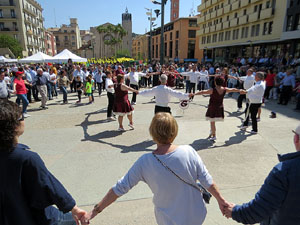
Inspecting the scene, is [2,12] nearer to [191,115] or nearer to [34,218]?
[191,115]

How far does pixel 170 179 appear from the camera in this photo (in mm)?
1769

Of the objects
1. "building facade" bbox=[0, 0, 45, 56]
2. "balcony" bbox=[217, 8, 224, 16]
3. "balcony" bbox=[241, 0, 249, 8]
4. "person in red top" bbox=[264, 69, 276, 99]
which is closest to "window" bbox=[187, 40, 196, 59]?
"balcony" bbox=[217, 8, 224, 16]

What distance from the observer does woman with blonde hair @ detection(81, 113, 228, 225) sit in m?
1.78

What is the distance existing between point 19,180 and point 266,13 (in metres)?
32.1

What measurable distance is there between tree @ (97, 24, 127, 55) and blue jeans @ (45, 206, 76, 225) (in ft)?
246

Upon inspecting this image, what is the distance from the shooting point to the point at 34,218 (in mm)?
1673

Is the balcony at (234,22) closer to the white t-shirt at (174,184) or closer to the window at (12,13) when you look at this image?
the white t-shirt at (174,184)

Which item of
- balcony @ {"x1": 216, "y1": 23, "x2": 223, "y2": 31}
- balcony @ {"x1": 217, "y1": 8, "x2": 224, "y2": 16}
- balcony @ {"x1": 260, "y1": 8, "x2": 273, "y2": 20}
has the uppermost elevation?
balcony @ {"x1": 217, "y1": 8, "x2": 224, "y2": 16}

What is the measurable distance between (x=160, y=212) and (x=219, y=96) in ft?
15.3

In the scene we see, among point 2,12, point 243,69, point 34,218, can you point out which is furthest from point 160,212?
point 2,12

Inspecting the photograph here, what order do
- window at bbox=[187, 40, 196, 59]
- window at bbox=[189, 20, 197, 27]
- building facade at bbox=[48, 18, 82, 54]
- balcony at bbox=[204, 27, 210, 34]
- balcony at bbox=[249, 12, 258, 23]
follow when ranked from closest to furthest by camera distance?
balcony at bbox=[249, 12, 258, 23] → balcony at bbox=[204, 27, 210, 34] → window at bbox=[189, 20, 197, 27] → window at bbox=[187, 40, 196, 59] → building facade at bbox=[48, 18, 82, 54]

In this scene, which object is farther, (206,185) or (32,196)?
(206,185)

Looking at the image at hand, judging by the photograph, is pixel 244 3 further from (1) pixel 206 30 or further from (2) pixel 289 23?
(1) pixel 206 30

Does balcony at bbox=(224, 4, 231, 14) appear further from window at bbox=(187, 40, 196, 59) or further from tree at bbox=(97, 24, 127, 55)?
tree at bbox=(97, 24, 127, 55)
